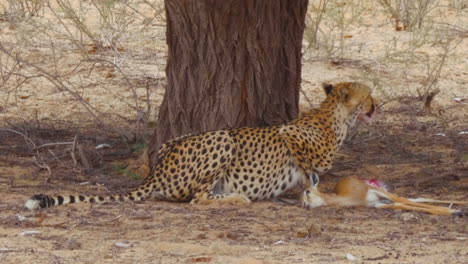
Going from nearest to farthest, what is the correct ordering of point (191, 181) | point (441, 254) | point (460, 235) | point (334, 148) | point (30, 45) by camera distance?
point (441, 254) < point (460, 235) < point (191, 181) < point (334, 148) < point (30, 45)

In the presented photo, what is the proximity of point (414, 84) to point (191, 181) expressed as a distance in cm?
425

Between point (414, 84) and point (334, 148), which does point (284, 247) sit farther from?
point (414, 84)

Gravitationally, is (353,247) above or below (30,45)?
below

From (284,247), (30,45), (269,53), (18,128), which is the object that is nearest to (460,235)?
(284,247)

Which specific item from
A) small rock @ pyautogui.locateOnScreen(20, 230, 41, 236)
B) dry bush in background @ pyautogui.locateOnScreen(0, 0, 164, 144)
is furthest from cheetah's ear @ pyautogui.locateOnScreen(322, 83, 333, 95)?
small rock @ pyautogui.locateOnScreen(20, 230, 41, 236)

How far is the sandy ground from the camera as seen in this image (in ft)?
15.1

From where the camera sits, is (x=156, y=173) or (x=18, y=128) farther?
(x=18, y=128)

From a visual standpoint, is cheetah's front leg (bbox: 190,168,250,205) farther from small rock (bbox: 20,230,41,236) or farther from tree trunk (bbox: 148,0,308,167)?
small rock (bbox: 20,230,41,236)

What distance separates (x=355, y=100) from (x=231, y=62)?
0.85 m

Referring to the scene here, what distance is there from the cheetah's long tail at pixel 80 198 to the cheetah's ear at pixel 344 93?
4.87 ft

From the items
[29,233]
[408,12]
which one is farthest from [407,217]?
[408,12]

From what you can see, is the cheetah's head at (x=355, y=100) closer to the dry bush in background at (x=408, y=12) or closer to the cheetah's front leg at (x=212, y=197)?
the cheetah's front leg at (x=212, y=197)

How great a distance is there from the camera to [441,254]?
4.50m

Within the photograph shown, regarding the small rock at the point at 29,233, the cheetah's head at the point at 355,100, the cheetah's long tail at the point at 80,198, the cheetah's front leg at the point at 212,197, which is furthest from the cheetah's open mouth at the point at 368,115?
the small rock at the point at 29,233
